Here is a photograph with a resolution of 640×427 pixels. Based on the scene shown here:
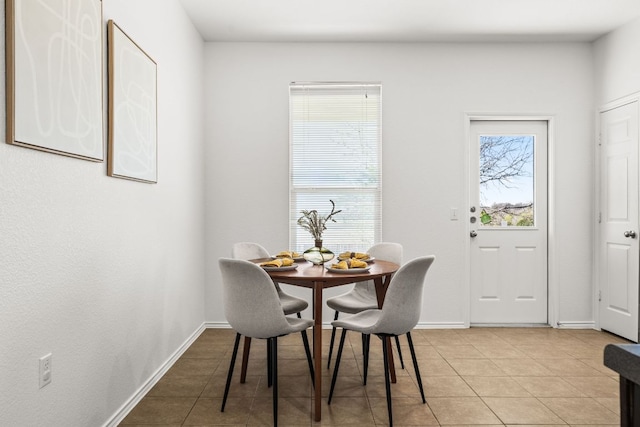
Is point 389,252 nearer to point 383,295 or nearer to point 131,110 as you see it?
point 383,295

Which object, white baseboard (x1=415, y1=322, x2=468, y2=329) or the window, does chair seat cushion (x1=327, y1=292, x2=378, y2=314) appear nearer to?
the window

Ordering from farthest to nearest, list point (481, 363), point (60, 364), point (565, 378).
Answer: point (481, 363) < point (565, 378) < point (60, 364)

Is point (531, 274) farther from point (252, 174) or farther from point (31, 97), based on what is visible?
point (31, 97)

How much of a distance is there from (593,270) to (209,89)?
408cm

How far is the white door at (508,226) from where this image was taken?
4.24m

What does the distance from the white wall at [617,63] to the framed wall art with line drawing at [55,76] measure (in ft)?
13.3

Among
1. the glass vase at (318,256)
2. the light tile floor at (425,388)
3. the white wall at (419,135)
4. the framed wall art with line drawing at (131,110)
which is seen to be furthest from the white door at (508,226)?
the framed wall art with line drawing at (131,110)

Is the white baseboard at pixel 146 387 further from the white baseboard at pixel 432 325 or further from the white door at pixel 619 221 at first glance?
the white door at pixel 619 221

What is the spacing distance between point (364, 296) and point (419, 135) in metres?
1.76

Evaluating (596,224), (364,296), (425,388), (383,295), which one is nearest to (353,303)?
(364,296)

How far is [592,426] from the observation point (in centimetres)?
224

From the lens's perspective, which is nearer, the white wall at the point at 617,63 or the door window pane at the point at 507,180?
the white wall at the point at 617,63

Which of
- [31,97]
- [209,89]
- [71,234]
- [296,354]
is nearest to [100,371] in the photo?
[71,234]

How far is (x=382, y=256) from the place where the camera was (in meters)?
3.40
